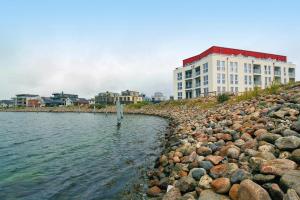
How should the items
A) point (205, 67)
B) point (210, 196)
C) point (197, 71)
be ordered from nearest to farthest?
point (210, 196), point (205, 67), point (197, 71)

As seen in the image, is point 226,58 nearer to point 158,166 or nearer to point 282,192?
point 158,166

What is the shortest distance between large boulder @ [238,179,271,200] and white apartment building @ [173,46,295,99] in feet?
163

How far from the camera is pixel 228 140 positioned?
35.2 feet

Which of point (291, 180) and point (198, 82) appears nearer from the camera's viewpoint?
point (291, 180)

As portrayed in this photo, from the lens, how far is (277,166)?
606cm

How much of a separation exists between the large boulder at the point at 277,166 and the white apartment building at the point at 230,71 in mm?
48885

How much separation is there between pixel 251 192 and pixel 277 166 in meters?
1.26

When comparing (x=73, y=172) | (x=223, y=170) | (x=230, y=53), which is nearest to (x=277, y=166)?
(x=223, y=170)

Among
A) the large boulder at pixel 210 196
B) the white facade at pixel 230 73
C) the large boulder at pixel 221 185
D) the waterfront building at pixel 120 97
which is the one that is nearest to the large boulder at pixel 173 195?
the large boulder at pixel 210 196

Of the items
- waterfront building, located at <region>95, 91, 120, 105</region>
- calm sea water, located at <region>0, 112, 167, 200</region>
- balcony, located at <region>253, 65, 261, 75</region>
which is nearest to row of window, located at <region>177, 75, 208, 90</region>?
balcony, located at <region>253, 65, 261, 75</region>

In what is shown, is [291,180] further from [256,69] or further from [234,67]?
[256,69]

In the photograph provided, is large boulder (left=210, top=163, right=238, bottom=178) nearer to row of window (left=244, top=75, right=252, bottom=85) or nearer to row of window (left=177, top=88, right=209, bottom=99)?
row of window (left=177, top=88, right=209, bottom=99)

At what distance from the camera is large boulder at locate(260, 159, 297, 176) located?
5.82 metres

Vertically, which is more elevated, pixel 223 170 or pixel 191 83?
pixel 191 83
